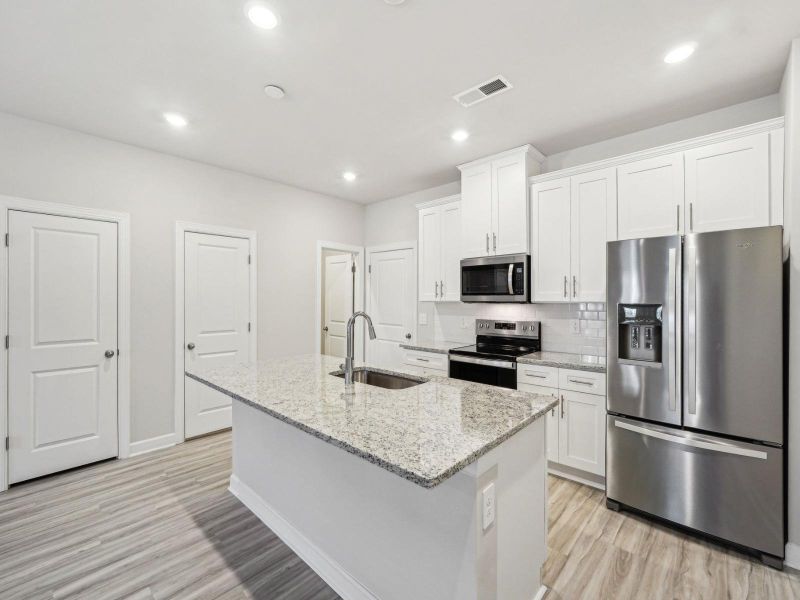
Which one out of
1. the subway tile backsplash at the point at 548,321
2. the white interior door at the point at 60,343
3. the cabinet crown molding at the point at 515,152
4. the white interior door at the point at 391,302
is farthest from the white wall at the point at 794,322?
the white interior door at the point at 60,343

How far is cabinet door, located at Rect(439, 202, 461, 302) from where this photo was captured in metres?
3.90

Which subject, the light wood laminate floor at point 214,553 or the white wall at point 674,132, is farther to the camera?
the white wall at point 674,132

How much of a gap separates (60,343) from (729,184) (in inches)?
196

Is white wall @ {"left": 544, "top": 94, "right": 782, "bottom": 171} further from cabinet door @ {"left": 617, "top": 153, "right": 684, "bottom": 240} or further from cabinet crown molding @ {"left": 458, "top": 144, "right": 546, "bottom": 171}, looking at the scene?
cabinet door @ {"left": 617, "top": 153, "right": 684, "bottom": 240}

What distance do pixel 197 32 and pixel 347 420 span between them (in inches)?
81.9

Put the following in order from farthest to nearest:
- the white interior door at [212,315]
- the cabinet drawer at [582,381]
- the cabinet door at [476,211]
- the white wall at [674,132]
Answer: the white interior door at [212,315] < the cabinet door at [476,211] < the cabinet drawer at [582,381] < the white wall at [674,132]

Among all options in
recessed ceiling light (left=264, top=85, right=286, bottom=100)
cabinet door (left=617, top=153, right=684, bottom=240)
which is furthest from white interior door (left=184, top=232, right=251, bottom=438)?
cabinet door (left=617, top=153, right=684, bottom=240)

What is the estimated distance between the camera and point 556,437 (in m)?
2.90

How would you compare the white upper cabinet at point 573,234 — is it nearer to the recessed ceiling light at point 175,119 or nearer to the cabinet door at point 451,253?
the cabinet door at point 451,253

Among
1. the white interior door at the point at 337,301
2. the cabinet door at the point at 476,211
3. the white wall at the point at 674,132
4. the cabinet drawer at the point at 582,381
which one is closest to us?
the white wall at the point at 674,132

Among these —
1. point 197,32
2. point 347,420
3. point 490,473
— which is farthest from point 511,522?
point 197,32

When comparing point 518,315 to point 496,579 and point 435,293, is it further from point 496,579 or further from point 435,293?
point 496,579

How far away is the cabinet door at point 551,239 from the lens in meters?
3.09

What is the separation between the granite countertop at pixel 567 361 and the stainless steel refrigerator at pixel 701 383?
240 mm
